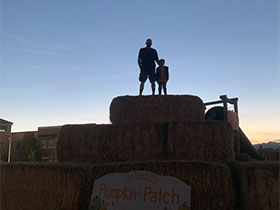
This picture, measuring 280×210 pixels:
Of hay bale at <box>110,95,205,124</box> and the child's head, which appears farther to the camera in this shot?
the child's head

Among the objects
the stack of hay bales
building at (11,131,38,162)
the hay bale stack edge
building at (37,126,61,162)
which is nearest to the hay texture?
the stack of hay bales

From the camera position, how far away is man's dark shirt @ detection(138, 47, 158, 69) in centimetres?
905

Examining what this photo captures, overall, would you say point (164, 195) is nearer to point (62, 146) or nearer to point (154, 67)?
point (62, 146)

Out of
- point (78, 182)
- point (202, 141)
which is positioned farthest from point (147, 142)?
point (78, 182)

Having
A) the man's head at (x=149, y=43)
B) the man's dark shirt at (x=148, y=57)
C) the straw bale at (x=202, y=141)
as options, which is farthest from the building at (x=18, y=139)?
the straw bale at (x=202, y=141)

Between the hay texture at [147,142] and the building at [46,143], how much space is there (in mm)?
15996

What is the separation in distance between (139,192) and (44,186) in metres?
2.20

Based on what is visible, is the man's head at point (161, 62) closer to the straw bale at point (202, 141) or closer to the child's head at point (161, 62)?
the child's head at point (161, 62)

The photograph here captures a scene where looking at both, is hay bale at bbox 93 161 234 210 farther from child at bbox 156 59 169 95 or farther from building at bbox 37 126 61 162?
building at bbox 37 126 61 162

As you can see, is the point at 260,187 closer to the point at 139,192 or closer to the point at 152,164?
the point at 152,164

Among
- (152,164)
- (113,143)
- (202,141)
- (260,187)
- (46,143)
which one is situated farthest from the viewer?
(46,143)

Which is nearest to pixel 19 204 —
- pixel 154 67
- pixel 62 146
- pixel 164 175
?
pixel 62 146

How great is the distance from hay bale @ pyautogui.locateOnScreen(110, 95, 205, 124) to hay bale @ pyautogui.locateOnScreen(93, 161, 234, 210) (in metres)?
2.79

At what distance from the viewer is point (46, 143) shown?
82.0 feet
